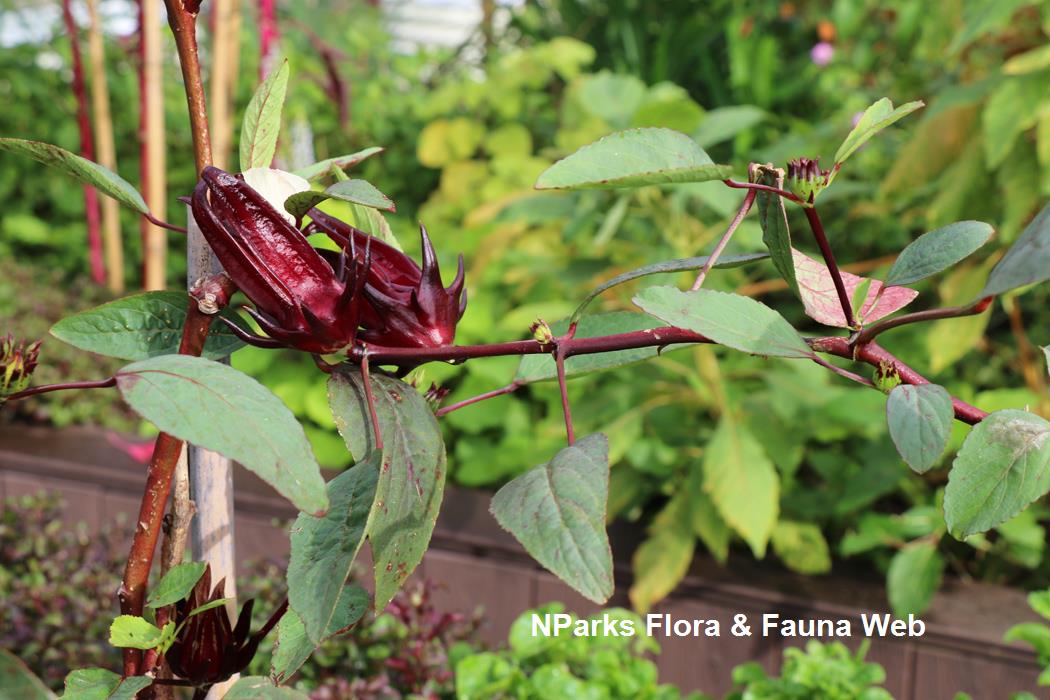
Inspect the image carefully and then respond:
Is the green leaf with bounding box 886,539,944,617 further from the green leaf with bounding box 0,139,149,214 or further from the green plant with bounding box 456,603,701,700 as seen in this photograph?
the green leaf with bounding box 0,139,149,214

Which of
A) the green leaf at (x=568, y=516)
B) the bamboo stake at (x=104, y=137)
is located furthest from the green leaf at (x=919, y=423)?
the bamboo stake at (x=104, y=137)

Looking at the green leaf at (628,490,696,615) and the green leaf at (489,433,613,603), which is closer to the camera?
the green leaf at (489,433,613,603)

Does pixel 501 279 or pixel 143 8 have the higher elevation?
pixel 143 8

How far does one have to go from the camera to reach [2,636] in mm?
927

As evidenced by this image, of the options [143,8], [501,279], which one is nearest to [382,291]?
[501,279]

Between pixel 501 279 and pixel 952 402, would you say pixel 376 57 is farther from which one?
pixel 952 402

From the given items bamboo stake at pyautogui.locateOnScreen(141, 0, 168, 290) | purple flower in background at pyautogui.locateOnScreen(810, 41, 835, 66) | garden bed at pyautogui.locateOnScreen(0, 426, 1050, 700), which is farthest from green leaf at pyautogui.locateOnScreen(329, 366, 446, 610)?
purple flower in background at pyautogui.locateOnScreen(810, 41, 835, 66)

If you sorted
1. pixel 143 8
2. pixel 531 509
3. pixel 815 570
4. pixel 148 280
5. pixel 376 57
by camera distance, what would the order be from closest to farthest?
pixel 531 509 < pixel 815 570 < pixel 143 8 < pixel 148 280 < pixel 376 57

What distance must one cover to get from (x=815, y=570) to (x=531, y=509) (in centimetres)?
105

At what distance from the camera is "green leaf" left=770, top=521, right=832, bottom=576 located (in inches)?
51.2

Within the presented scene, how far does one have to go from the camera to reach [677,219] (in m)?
1.51

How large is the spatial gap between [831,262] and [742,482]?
2.90ft

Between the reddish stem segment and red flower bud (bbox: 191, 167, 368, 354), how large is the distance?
0.18 metres

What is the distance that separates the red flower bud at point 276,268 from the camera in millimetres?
380
